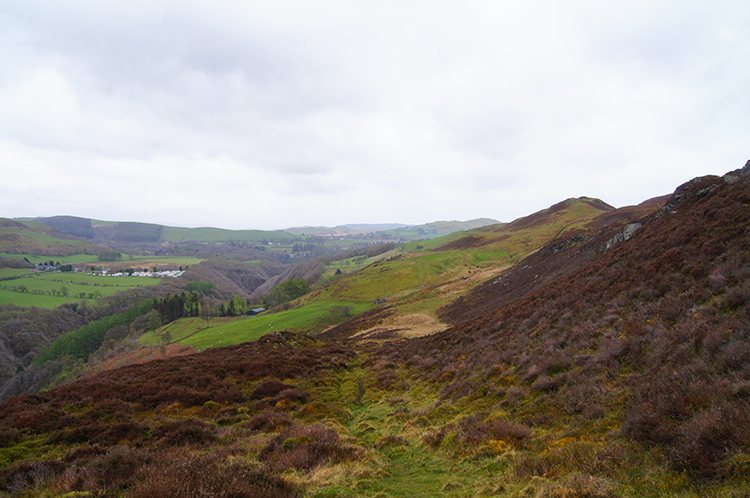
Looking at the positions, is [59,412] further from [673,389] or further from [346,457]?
[673,389]

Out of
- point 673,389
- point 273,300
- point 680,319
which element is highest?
point 680,319

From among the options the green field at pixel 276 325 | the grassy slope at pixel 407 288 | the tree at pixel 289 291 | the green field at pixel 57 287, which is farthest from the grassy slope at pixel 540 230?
the green field at pixel 57 287

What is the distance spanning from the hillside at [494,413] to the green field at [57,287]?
183511mm

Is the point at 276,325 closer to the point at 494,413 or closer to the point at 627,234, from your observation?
the point at 494,413

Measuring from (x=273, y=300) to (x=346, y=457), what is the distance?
393ft

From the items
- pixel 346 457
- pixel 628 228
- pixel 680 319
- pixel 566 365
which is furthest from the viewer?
pixel 628 228

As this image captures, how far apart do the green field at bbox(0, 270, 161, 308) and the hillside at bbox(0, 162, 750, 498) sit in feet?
602

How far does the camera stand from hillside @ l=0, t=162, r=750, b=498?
5574mm

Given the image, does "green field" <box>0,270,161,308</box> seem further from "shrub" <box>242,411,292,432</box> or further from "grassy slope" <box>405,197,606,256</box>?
"grassy slope" <box>405,197,606,256</box>

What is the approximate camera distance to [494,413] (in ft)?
32.6

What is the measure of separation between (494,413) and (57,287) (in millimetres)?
236951

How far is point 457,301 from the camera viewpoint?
166 ft

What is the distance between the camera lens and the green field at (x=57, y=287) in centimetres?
13762

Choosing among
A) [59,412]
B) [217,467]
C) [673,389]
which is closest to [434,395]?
[673,389]
